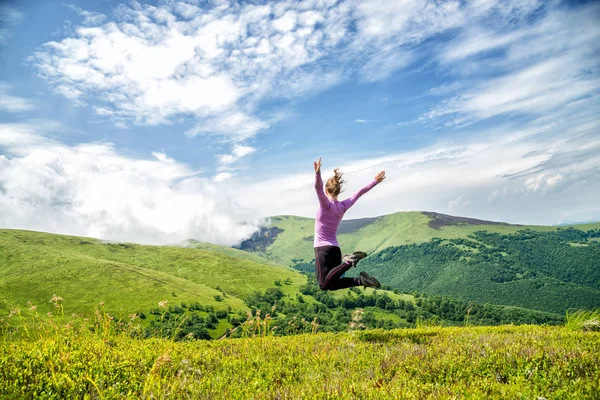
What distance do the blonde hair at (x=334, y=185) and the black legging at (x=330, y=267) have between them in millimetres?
1517

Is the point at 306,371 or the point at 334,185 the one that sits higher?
the point at 334,185

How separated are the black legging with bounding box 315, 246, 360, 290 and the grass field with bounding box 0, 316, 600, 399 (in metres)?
1.79

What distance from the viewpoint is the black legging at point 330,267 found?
9.60 m

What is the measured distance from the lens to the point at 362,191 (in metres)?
10.5

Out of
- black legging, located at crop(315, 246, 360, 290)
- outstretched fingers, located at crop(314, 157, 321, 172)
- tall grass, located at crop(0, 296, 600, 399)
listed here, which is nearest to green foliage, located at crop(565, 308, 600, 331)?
tall grass, located at crop(0, 296, 600, 399)

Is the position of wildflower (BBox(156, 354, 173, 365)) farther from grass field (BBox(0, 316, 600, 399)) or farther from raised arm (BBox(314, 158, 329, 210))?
raised arm (BBox(314, 158, 329, 210))

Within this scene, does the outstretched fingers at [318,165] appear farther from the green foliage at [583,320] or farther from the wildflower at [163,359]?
the green foliage at [583,320]

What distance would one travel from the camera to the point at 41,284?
174375 mm

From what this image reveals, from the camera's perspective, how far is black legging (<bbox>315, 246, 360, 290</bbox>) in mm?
9602

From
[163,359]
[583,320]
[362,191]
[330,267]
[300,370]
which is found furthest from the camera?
[583,320]

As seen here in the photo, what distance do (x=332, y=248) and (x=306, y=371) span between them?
3.87 metres

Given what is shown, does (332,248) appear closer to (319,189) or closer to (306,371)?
(319,189)

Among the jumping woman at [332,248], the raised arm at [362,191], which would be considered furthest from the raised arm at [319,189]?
the raised arm at [362,191]

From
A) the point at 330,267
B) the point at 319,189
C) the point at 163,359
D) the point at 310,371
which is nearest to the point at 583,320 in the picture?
the point at 330,267
